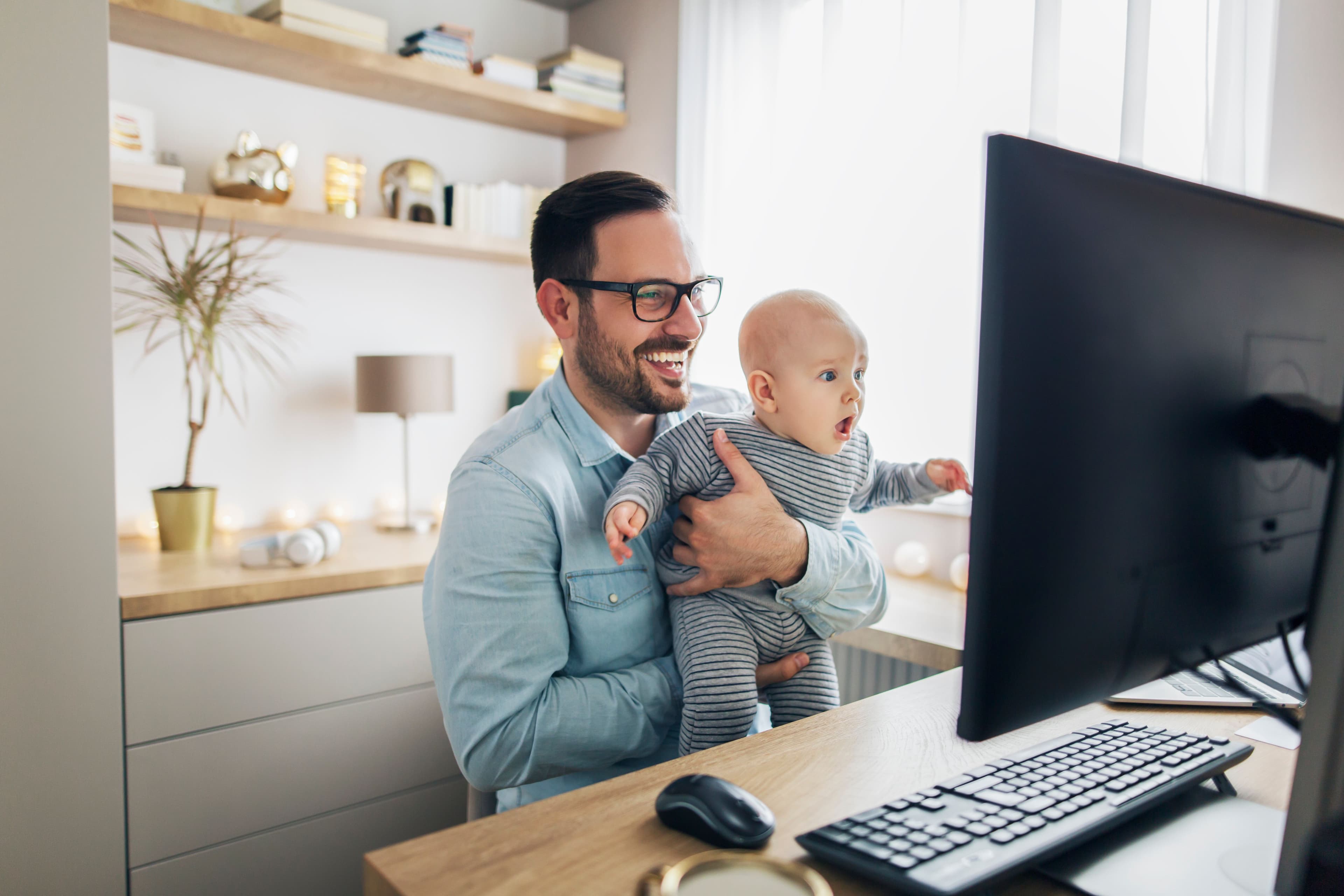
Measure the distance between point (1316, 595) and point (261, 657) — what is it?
2091 mm

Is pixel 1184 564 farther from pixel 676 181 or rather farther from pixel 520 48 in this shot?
pixel 520 48

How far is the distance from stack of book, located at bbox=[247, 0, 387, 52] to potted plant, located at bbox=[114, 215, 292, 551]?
25.7 inches

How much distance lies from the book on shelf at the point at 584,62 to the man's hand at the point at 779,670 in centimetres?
267

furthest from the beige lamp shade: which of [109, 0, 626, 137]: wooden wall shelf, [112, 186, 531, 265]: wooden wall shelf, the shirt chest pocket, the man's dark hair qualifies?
the shirt chest pocket

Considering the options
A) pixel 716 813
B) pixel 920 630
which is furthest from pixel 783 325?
pixel 920 630

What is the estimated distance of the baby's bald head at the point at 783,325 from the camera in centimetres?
130

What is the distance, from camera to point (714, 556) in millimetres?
1227

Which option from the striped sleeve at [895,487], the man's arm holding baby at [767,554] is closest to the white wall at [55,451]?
the man's arm holding baby at [767,554]

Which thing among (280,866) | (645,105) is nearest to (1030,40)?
(645,105)

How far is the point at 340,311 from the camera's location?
9.74 ft

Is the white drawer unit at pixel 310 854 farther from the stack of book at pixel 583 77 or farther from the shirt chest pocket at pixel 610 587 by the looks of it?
the stack of book at pixel 583 77

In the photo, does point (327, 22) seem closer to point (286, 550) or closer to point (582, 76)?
point (582, 76)

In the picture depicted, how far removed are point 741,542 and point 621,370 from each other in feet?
1.18

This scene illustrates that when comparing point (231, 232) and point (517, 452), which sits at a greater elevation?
point (231, 232)
